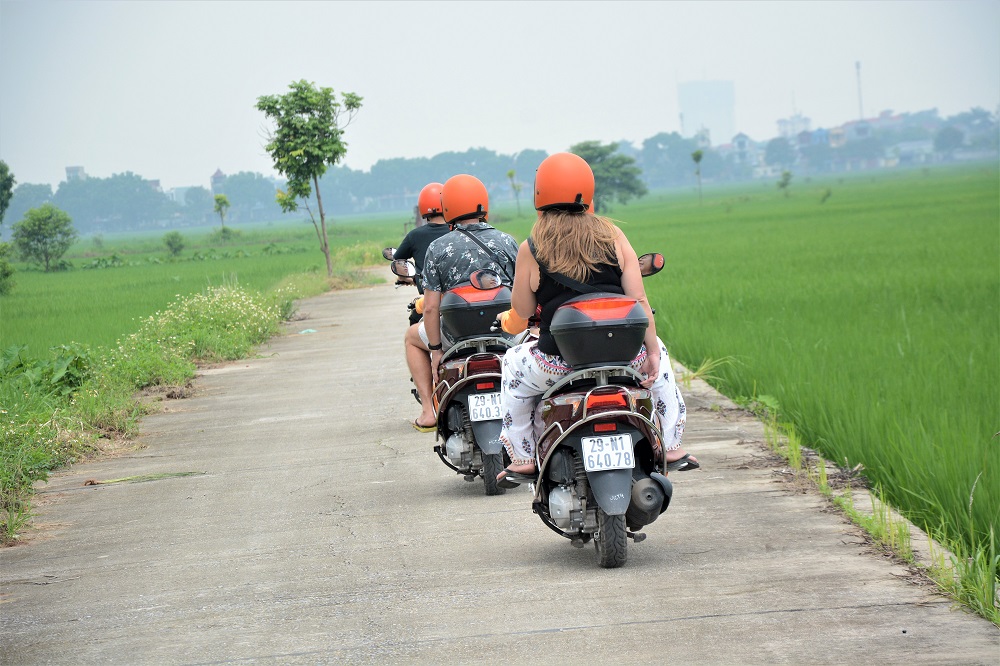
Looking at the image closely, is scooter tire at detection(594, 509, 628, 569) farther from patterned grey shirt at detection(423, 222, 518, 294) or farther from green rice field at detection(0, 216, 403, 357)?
green rice field at detection(0, 216, 403, 357)

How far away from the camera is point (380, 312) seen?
20.0 metres

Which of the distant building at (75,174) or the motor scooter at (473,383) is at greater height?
the distant building at (75,174)

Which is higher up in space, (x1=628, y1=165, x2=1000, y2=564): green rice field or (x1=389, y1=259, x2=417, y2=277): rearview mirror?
(x1=389, y1=259, x2=417, y2=277): rearview mirror

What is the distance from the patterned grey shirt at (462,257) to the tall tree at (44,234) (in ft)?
148

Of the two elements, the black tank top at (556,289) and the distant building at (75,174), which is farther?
the distant building at (75,174)

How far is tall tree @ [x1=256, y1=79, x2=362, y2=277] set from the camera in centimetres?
2961

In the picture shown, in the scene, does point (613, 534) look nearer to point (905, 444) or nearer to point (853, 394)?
point (905, 444)

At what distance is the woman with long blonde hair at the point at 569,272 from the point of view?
496 cm

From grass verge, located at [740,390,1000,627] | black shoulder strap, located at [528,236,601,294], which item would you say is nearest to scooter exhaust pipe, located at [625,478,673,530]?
black shoulder strap, located at [528,236,601,294]

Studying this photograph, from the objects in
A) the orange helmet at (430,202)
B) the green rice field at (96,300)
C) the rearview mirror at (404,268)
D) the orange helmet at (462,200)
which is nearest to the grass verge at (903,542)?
the orange helmet at (462,200)

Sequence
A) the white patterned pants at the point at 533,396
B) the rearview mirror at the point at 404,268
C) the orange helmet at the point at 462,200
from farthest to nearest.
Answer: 1. the rearview mirror at the point at 404,268
2. the orange helmet at the point at 462,200
3. the white patterned pants at the point at 533,396

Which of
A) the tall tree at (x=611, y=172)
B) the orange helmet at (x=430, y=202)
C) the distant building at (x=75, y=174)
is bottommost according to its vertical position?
the tall tree at (x=611, y=172)

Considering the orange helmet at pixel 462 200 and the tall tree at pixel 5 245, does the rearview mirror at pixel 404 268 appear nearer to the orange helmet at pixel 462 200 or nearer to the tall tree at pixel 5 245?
the orange helmet at pixel 462 200

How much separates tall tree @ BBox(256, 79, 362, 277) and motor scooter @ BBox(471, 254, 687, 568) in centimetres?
2491
